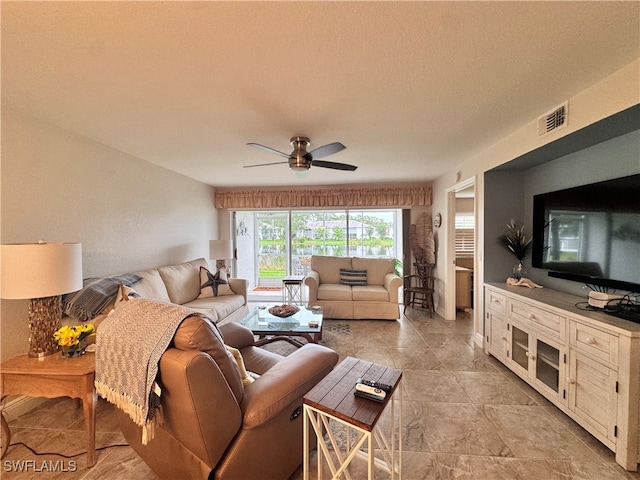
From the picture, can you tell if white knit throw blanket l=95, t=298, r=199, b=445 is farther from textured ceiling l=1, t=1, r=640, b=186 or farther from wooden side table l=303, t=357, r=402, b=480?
textured ceiling l=1, t=1, r=640, b=186

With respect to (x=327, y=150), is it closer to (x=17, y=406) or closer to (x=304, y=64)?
(x=304, y=64)

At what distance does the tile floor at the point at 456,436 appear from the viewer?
1445 millimetres

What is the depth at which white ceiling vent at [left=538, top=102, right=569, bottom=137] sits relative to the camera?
1.84 m

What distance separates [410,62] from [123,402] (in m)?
2.20

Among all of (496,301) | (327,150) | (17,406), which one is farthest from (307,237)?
(17,406)

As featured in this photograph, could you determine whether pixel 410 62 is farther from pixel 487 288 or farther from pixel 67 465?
pixel 67 465

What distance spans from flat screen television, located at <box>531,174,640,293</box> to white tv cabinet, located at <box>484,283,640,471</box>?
26cm

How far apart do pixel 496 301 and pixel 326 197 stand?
319cm

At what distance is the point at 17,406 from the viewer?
6.26ft

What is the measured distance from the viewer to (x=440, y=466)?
1.48 metres

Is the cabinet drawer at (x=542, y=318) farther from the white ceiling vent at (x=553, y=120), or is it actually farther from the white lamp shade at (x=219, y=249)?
the white lamp shade at (x=219, y=249)

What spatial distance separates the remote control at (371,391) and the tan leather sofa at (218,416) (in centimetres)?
31

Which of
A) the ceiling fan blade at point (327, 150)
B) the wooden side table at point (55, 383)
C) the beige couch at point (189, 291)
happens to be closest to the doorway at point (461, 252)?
the ceiling fan blade at point (327, 150)

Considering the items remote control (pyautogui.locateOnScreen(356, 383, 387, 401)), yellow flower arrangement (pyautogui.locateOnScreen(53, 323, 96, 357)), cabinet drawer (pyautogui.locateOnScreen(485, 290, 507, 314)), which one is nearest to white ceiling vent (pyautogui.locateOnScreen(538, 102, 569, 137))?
cabinet drawer (pyautogui.locateOnScreen(485, 290, 507, 314))
